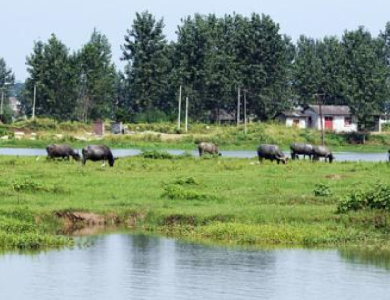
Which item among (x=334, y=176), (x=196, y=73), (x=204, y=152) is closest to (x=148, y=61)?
(x=196, y=73)

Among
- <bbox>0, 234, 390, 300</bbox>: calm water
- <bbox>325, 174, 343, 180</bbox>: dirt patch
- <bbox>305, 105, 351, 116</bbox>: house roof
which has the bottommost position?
<bbox>0, 234, 390, 300</bbox>: calm water

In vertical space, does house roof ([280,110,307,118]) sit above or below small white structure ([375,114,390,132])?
above

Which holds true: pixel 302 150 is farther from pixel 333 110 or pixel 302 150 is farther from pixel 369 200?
pixel 333 110

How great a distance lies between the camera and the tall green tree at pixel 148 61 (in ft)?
315

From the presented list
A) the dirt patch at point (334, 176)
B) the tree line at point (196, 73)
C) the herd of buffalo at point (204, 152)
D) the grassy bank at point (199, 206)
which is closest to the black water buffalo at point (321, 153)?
the herd of buffalo at point (204, 152)

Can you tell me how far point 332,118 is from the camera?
10075cm

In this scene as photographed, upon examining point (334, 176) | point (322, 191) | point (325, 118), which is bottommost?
point (322, 191)

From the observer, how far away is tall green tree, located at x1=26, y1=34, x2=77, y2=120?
95.0 metres

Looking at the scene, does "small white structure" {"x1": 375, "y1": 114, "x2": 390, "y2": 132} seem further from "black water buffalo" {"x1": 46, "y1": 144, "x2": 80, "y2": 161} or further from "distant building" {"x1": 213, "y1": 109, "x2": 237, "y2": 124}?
"black water buffalo" {"x1": 46, "y1": 144, "x2": 80, "y2": 161}

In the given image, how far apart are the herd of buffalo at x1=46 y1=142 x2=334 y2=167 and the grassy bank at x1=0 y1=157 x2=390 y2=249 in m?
5.21

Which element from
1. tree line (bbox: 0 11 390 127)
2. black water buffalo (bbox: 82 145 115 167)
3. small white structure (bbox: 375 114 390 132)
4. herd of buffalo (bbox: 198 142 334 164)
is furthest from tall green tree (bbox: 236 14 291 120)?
black water buffalo (bbox: 82 145 115 167)

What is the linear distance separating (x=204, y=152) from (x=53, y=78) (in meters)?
40.9

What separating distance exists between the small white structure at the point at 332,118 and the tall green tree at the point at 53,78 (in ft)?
74.3

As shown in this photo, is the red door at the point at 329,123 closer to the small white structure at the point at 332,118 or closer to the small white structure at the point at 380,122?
the small white structure at the point at 332,118
